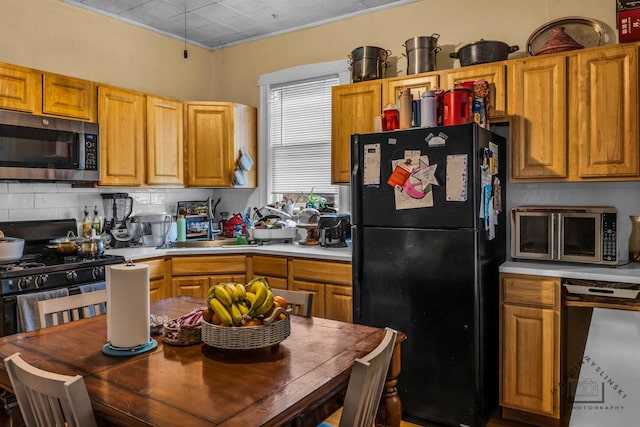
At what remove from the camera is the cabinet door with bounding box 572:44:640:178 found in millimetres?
2604

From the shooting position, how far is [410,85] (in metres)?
3.33

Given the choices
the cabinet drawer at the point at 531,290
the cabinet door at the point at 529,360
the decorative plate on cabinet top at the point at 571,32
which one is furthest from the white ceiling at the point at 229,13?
the cabinet door at the point at 529,360

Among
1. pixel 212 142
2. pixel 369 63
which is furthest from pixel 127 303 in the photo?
pixel 212 142

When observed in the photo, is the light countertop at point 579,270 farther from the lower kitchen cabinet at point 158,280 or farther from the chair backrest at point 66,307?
the lower kitchen cabinet at point 158,280

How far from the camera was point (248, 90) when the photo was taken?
4703 millimetres

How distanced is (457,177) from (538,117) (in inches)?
30.3

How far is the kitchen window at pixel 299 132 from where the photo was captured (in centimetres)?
417

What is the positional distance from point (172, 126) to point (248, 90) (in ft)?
3.22

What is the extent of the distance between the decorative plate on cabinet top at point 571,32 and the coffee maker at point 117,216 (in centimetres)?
332

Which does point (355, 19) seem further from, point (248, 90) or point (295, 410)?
point (295, 410)

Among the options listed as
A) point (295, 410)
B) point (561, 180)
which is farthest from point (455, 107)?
point (295, 410)

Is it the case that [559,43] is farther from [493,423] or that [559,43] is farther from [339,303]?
[493,423]

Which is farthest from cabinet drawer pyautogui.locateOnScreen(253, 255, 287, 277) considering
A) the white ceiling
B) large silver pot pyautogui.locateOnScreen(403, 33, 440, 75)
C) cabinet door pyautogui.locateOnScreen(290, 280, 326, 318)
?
the white ceiling

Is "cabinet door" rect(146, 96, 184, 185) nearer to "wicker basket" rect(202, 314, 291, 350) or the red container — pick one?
the red container
